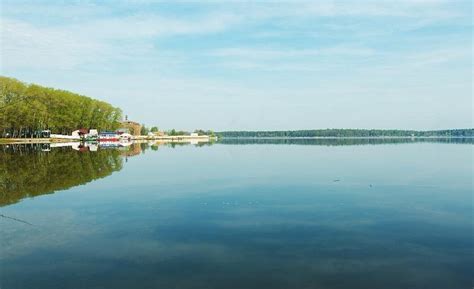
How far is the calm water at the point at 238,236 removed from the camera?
914 cm

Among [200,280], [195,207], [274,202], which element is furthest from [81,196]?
[200,280]

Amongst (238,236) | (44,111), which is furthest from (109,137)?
(238,236)

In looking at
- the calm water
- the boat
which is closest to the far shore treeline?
the boat

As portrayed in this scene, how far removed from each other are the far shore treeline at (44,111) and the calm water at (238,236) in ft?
246

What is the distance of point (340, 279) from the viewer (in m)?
8.92

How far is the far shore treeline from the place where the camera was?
101375mm

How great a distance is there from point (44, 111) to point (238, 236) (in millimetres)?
111886

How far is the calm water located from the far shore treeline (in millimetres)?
74986

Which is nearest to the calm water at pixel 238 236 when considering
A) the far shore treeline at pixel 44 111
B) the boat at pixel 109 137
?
the far shore treeline at pixel 44 111

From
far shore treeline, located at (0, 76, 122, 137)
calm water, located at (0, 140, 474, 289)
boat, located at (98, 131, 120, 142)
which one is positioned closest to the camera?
calm water, located at (0, 140, 474, 289)

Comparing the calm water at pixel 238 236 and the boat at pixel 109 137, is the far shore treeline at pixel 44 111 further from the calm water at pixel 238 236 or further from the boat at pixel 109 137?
the calm water at pixel 238 236

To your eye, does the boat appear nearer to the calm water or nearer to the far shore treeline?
the far shore treeline

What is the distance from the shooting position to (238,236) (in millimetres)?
12562

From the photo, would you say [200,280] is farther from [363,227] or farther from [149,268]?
[363,227]
